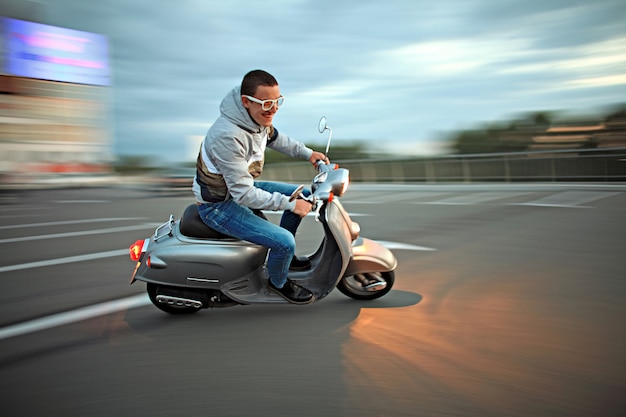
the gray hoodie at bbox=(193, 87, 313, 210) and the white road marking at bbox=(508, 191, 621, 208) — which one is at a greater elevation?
the gray hoodie at bbox=(193, 87, 313, 210)

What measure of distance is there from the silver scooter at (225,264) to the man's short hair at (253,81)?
25.4 inches

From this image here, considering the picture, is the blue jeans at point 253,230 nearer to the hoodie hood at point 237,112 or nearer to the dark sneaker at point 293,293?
the dark sneaker at point 293,293

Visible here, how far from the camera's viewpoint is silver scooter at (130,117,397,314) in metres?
4.45

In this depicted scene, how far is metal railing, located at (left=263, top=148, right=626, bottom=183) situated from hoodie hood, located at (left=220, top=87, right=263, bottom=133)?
1622 cm

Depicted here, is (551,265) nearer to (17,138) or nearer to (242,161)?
(242,161)

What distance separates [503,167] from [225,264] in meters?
18.2

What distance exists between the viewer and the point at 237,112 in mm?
4160

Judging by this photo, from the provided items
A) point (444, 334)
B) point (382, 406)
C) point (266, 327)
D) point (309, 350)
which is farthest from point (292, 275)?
point (382, 406)

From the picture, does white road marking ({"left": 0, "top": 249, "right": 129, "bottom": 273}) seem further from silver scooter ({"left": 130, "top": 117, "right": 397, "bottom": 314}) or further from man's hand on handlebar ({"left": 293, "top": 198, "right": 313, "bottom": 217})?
man's hand on handlebar ({"left": 293, "top": 198, "right": 313, "bottom": 217})

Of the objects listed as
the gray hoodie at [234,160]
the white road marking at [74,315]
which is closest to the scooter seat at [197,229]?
the gray hoodie at [234,160]

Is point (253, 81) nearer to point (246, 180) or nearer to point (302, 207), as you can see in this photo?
point (246, 180)

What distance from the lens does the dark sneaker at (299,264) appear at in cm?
474

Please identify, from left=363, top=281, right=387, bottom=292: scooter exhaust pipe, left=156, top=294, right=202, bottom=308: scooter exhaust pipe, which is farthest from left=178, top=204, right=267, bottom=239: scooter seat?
left=363, top=281, right=387, bottom=292: scooter exhaust pipe

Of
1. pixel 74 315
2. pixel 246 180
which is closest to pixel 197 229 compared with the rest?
pixel 246 180
